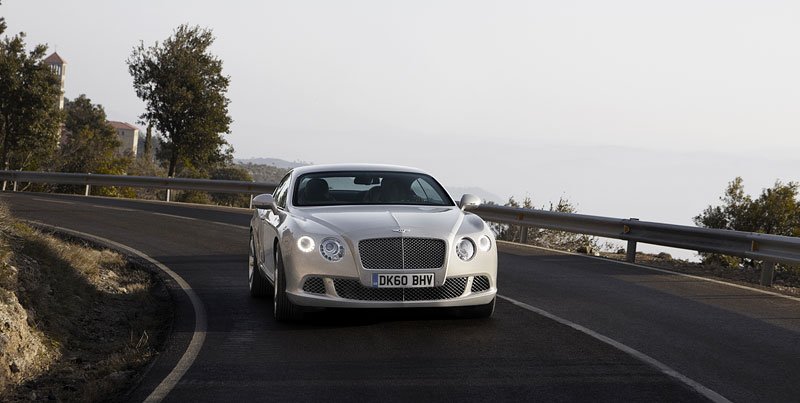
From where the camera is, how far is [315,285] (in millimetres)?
8289

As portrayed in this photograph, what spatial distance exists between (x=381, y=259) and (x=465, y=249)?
0.81 m

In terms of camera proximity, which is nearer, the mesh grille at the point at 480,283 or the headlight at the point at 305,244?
the headlight at the point at 305,244

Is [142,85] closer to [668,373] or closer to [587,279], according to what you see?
[587,279]

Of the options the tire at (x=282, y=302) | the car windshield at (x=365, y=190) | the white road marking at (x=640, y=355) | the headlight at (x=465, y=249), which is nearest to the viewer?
the white road marking at (x=640, y=355)

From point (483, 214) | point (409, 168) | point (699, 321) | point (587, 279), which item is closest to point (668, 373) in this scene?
point (699, 321)

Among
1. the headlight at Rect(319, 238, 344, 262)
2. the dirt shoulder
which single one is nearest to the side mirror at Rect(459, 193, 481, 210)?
the headlight at Rect(319, 238, 344, 262)

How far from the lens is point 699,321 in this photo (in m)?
9.48

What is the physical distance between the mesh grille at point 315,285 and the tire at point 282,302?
37 cm

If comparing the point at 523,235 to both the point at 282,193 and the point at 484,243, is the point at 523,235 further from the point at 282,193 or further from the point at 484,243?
the point at 484,243

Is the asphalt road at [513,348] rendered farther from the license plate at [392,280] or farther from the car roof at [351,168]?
the car roof at [351,168]

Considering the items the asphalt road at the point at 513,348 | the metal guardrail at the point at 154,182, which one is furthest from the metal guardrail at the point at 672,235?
the metal guardrail at the point at 154,182

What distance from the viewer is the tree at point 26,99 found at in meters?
57.6

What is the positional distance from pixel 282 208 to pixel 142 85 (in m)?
47.3

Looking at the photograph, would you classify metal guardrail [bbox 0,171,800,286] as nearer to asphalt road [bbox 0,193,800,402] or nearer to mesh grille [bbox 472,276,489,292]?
asphalt road [bbox 0,193,800,402]
